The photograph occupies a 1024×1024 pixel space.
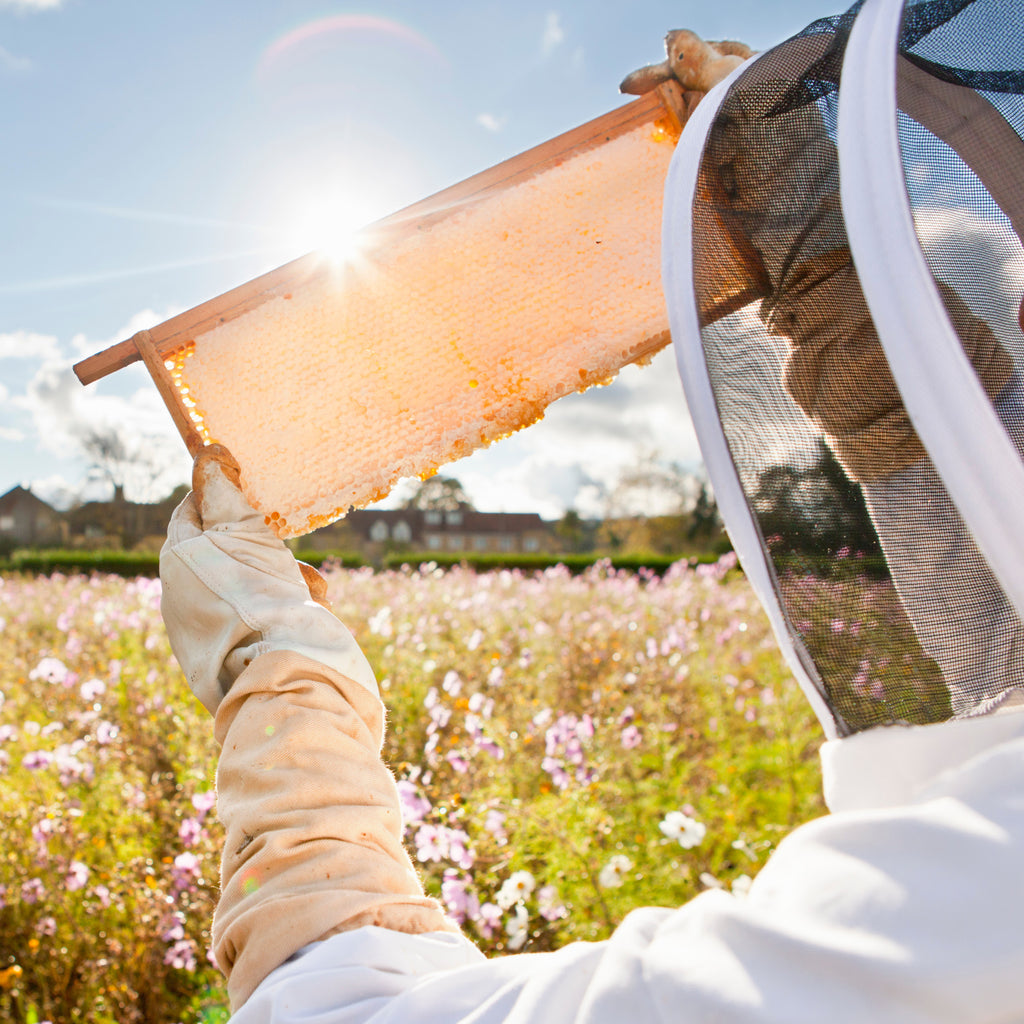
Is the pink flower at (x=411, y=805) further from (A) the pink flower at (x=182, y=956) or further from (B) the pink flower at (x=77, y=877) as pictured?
(B) the pink flower at (x=77, y=877)

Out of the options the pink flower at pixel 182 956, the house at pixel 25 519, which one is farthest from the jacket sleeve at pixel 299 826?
the house at pixel 25 519

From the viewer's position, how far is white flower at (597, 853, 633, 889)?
224cm

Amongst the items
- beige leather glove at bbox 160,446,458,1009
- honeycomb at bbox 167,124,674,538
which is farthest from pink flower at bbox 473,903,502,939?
honeycomb at bbox 167,124,674,538

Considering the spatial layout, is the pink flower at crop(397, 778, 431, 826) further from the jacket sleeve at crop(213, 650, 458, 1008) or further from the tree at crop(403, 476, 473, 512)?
the tree at crop(403, 476, 473, 512)

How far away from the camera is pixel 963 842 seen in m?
0.54

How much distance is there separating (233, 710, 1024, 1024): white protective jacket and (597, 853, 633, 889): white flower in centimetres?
163

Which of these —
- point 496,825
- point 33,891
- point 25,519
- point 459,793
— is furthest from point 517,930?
point 25,519

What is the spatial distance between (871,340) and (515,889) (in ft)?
6.85

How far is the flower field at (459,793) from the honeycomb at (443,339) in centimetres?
130

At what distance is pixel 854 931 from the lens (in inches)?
21.8

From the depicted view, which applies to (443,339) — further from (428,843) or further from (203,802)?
(203,802)

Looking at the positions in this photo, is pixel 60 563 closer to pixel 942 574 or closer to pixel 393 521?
pixel 942 574

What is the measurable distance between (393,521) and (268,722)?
160 ft

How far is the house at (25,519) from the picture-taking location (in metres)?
29.1
